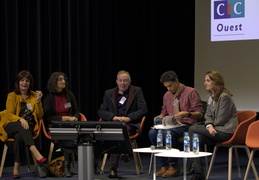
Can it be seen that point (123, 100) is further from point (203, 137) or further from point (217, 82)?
A: point (217, 82)

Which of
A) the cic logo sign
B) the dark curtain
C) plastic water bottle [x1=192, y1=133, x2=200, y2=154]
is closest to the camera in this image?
plastic water bottle [x1=192, y1=133, x2=200, y2=154]

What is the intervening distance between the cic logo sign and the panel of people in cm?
203

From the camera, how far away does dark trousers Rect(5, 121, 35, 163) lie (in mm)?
5535

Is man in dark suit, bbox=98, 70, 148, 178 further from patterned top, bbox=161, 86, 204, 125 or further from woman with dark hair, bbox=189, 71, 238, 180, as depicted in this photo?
woman with dark hair, bbox=189, 71, 238, 180

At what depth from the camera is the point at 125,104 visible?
593cm

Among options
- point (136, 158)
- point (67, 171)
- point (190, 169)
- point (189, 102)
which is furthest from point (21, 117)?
point (190, 169)

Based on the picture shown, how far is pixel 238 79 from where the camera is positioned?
7.42 m

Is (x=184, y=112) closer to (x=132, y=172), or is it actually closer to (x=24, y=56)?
(x=132, y=172)

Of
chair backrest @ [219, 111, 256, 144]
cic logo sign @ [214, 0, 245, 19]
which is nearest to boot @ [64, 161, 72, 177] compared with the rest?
chair backrest @ [219, 111, 256, 144]

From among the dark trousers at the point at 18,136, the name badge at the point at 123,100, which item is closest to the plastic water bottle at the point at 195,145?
the name badge at the point at 123,100

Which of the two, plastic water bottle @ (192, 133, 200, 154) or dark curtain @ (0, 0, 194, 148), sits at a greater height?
dark curtain @ (0, 0, 194, 148)

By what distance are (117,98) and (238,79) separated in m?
2.26

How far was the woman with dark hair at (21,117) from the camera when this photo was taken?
5.56 m

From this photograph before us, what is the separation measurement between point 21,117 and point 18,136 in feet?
0.83
